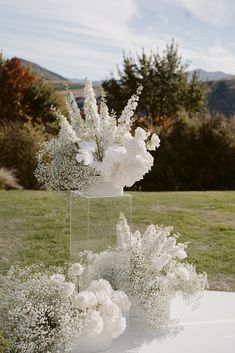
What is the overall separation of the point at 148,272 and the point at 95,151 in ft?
2.29

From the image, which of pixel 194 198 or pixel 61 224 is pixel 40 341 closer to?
pixel 61 224

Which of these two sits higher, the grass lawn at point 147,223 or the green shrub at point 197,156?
the green shrub at point 197,156

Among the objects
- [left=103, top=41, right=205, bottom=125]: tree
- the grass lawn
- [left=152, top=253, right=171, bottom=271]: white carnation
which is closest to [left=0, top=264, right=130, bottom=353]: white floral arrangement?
[left=152, top=253, right=171, bottom=271]: white carnation

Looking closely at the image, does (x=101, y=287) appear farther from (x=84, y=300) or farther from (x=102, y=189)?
(x=102, y=189)

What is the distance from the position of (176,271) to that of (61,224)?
5.68 meters

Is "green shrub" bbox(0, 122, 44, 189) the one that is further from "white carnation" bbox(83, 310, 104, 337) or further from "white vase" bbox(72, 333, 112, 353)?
"white carnation" bbox(83, 310, 104, 337)

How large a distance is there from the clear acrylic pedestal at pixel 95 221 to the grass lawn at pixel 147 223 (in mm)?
3528

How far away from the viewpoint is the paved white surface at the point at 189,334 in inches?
129

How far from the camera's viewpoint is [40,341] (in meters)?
2.92

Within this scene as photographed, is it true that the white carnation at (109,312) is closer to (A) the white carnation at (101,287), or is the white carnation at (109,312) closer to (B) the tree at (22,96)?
(A) the white carnation at (101,287)

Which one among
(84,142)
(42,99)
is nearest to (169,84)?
(42,99)

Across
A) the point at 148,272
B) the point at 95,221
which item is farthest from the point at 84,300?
the point at 95,221

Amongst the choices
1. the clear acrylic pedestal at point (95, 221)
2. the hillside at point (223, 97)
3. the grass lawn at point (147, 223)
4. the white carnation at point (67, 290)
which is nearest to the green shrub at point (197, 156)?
the grass lawn at point (147, 223)

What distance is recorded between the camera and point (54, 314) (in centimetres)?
298
